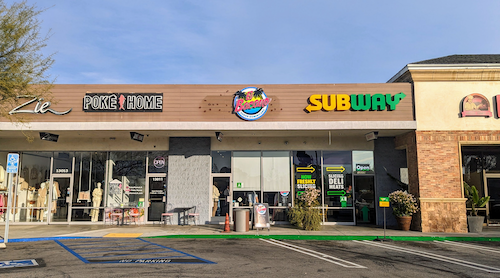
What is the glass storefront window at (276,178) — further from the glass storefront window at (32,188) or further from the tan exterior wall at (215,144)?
the glass storefront window at (32,188)

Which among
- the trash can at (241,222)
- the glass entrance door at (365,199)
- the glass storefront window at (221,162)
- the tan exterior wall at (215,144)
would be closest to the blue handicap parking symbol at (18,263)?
the trash can at (241,222)

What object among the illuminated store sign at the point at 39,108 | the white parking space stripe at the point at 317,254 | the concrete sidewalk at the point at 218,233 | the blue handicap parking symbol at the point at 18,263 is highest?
the illuminated store sign at the point at 39,108

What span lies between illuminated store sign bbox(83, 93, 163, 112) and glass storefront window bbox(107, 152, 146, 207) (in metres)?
2.82

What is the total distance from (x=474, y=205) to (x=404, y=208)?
3.31 m

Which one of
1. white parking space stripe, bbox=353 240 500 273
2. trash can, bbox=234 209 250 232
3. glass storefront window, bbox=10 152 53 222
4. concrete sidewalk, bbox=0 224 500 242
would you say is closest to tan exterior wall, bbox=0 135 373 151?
glass storefront window, bbox=10 152 53 222

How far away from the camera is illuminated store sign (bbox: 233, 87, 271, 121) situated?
16266 millimetres

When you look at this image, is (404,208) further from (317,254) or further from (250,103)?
(250,103)

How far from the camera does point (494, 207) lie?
17.6m

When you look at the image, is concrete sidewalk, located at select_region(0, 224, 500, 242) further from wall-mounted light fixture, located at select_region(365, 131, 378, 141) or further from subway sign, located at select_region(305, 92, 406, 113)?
subway sign, located at select_region(305, 92, 406, 113)

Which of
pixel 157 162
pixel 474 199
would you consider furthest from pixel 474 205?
pixel 157 162

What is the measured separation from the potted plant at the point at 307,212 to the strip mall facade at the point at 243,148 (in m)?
1.52

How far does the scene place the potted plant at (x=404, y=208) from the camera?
50.6ft

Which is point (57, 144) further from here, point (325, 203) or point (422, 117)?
point (422, 117)

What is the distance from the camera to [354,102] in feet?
52.9
